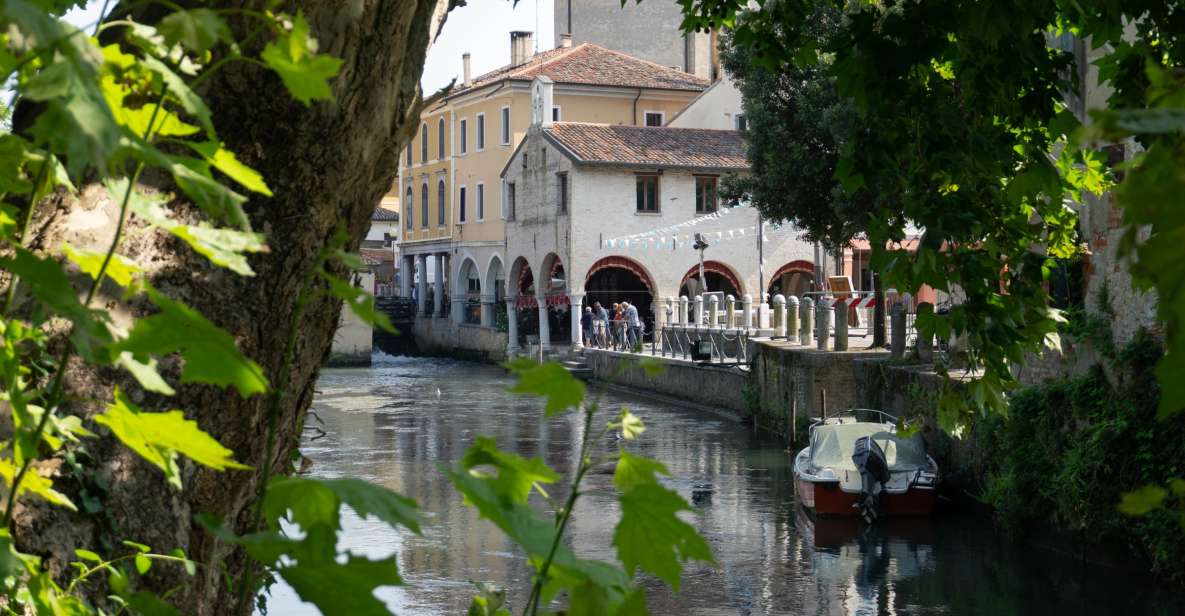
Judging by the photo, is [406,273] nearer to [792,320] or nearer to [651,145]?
[651,145]

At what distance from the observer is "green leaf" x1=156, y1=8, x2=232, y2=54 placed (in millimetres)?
932

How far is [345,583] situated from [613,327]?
37342 mm

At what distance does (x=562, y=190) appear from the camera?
129 ft

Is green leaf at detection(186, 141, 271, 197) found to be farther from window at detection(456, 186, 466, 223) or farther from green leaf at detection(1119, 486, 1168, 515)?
window at detection(456, 186, 466, 223)

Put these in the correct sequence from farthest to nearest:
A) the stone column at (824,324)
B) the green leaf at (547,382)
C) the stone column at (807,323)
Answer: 1. the stone column at (807,323)
2. the stone column at (824,324)
3. the green leaf at (547,382)

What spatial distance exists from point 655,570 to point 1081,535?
12.4 m

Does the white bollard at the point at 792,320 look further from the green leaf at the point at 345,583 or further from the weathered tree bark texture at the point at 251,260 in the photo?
the green leaf at the point at 345,583

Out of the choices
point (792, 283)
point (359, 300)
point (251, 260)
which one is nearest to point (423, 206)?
point (792, 283)

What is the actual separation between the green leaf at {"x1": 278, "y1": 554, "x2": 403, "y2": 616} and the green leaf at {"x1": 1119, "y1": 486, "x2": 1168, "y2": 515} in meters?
0.46

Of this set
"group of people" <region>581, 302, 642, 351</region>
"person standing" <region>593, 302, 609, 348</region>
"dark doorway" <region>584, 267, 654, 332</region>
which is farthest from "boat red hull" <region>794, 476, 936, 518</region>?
"dark doorway" <region>584, 267, 654, 332</region>

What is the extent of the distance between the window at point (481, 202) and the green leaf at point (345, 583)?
1800 inches

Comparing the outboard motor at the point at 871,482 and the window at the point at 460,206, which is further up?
the window at the point at 460,206

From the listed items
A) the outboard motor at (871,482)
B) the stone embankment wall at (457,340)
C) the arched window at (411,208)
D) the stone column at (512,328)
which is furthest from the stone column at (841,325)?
the arched window at (411,208)

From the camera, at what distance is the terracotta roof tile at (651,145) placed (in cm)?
3866
